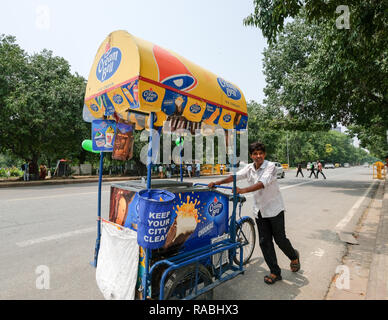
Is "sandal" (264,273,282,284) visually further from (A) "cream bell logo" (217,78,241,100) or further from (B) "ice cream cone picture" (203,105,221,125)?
(A) "cream bell logo" (217,78,241,100)

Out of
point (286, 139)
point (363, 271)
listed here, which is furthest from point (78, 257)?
point (286, 139)

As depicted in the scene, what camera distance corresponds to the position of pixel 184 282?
260cm

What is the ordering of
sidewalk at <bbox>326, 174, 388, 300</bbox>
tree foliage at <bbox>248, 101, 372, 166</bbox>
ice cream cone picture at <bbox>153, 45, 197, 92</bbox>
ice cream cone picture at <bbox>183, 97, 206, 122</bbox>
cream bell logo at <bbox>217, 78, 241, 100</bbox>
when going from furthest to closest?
1. tree foliage at <bbox>248, 101, 372, 166</bbox>
2. cream bell logo at <bbox>217, 78, 241, 100</bbox>
3. sidewalk at <bbox>326, 174, 388, 300</bbox>
4. ice cream cone picture at <bbox>183, 97, 206, 122</bbox>
5. ice cream cone picture at <bbox>153, 45, 197, 92</bbox>

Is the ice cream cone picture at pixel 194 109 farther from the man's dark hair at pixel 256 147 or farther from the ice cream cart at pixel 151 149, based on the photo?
the man's dark hair at pixel 256 147

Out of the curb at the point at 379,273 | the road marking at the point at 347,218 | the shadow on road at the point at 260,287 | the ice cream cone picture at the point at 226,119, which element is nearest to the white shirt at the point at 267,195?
the ice cream cone picture at the point at 226,119

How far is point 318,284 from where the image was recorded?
3.30 m

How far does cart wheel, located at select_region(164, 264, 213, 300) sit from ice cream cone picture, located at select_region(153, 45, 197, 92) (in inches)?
75.6

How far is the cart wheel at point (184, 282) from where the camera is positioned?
239cm

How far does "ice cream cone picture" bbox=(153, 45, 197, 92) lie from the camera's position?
253 cm

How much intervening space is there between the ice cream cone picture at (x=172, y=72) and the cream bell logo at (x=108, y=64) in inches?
17.1

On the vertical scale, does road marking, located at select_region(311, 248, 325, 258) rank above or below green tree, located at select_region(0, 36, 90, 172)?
below

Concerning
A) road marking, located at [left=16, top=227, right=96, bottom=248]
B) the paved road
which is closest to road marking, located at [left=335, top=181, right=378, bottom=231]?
the paved road

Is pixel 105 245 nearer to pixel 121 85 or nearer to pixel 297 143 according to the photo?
pixel 121 85
